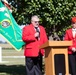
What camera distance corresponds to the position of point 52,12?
10719 mm

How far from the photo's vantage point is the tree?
1073 cm

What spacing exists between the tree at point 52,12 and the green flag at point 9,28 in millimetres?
305

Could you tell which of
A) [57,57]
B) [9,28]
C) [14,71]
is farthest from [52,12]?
[57,57]

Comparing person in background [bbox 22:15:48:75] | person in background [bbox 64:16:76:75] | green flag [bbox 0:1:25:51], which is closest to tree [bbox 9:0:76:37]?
green flag [bbox 0:1:25:51]

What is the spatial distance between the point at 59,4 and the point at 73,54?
341 centimetres

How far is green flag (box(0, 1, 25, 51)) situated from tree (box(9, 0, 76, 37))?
305mm

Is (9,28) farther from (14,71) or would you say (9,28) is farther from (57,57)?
(57,57)

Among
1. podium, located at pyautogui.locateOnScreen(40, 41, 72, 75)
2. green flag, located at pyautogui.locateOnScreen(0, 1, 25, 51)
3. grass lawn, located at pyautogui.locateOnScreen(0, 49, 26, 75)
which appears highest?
green flag, located at pyautogui.locateOnScreen(0, 1, 25, 51)

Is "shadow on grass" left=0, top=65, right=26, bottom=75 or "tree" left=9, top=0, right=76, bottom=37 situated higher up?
"tree" left=9, top=0, right=76, bottom=37

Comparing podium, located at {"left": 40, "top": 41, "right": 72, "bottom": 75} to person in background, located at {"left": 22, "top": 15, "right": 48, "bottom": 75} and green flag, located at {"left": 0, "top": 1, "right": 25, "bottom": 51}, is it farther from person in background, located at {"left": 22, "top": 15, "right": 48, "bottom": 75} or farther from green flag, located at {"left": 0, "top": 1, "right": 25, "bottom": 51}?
green flag, located at {"left": 0, "top": 1, "right": 25, "bottom": 51}

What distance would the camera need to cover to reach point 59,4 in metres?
10.8

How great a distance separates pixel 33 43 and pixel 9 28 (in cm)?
397

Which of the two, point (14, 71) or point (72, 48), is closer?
point (72, 48)

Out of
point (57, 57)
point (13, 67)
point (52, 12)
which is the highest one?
point (52, 12)
